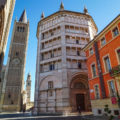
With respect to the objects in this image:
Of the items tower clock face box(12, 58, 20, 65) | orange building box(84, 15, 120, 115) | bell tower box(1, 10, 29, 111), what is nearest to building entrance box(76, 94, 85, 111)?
orange building box(84, 15, 120, 115)

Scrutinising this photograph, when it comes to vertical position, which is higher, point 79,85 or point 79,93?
point 79,85

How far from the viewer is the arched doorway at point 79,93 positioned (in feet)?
83.2

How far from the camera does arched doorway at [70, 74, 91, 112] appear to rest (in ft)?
83.2

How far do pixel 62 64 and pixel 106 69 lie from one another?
12.2m

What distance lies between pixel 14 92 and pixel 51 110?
27395 mm

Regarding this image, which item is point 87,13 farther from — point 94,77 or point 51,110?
point 51,110

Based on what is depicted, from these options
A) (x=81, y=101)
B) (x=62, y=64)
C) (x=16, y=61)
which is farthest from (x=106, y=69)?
(x=16, y=61)

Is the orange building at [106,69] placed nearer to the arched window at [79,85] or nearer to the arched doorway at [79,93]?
the arched doorway at [79,93]

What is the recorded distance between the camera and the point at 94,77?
18.9 m

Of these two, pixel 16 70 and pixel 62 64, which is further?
pixel 16 70

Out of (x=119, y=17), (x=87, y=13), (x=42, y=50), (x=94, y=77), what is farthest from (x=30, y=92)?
(x=119, y=17)

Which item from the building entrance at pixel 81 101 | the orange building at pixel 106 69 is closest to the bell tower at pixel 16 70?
the building entrance at pixel 81 101

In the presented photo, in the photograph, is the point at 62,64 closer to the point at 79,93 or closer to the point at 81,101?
the point at 79,93

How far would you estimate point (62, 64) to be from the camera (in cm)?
2742
